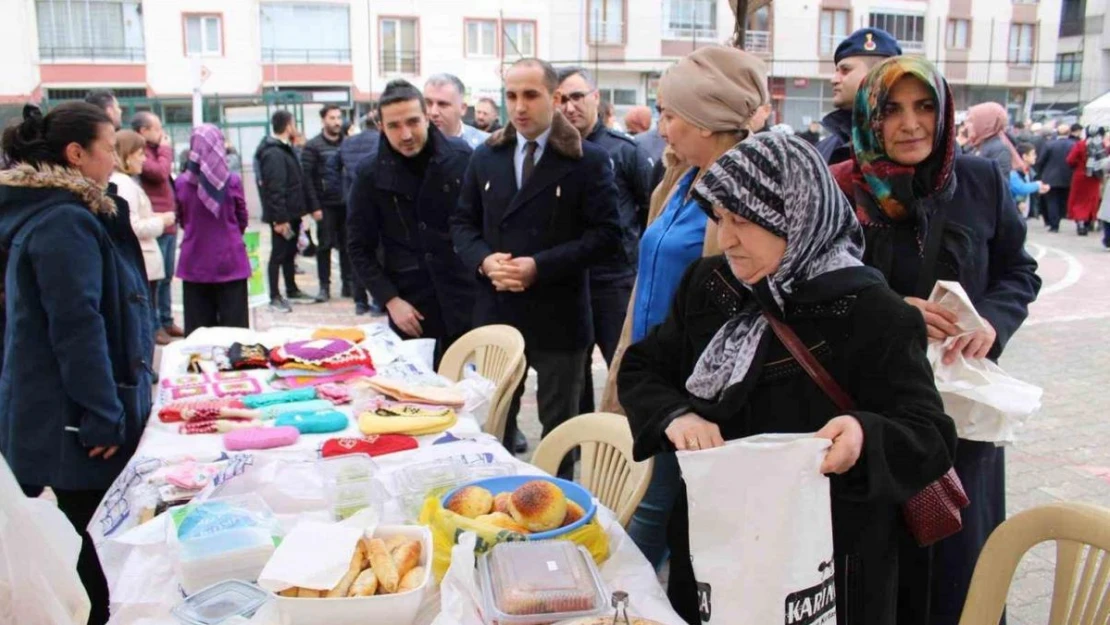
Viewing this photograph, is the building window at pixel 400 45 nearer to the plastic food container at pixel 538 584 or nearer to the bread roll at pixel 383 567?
the bread roll at pixel 383 567

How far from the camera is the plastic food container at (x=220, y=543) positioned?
1876 millimetres

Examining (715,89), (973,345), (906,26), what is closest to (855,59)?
(715,89)

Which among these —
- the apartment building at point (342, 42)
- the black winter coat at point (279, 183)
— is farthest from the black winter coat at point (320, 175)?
the apartment building at point (342, 42)

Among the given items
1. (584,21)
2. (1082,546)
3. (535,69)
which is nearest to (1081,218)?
(535,69)

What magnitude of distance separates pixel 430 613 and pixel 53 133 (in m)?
2.09

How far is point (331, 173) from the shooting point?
30.8 feet

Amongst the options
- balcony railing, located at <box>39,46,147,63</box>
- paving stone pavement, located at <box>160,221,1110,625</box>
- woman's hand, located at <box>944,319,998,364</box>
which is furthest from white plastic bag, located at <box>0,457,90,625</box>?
balcony railing, located at <box>39,46,147,63</box>

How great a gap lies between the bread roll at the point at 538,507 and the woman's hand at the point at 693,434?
30 cm

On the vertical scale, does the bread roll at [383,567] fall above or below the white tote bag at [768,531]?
below

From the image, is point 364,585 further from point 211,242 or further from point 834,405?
point 211,242

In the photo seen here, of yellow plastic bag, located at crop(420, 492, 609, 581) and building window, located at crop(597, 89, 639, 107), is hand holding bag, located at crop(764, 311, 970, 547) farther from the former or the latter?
building window, located at crop(597, 89, 639, 107)

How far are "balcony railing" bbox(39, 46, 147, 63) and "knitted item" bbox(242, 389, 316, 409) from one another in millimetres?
28017

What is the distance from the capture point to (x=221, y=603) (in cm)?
179

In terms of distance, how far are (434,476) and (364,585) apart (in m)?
0.60
